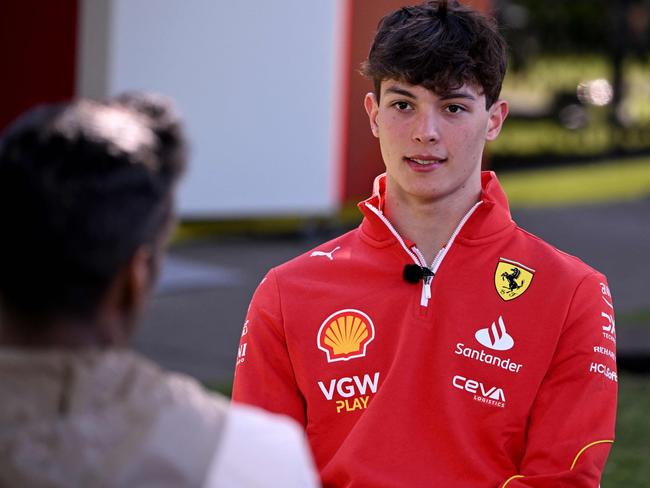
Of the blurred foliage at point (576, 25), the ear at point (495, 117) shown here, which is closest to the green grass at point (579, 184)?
the blurred foliage at point (576, 25)

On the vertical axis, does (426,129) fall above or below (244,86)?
above

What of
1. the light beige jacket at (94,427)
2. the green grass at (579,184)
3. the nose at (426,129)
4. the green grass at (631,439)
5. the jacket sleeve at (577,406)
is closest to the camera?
the light beige jacket at (94,427)

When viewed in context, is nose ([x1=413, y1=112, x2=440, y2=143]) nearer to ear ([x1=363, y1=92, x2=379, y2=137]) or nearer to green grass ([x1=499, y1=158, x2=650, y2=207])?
ear ([x1=363, y1=92, x2=379, y2=137])

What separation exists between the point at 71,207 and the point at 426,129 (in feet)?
5.01

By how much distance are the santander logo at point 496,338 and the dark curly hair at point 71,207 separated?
1.36 m

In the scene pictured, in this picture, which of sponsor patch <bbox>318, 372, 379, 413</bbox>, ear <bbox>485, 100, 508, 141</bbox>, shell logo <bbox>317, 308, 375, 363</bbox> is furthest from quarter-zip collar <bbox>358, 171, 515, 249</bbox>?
sponsor patch <bbox>318, 372, 379, 413</bbox>

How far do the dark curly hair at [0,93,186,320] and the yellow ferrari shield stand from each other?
1.42m

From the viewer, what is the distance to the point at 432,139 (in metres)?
2.97

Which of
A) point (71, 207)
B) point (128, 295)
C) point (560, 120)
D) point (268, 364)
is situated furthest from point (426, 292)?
point (560, 120)

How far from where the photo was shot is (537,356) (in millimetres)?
2838

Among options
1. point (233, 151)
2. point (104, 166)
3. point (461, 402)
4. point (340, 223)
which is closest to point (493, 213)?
point (461, 402)

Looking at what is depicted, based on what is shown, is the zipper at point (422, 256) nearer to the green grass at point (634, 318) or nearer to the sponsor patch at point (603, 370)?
the sponsor patch at point (603, 370)

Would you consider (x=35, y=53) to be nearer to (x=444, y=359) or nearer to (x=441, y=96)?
(x=441, y=96)

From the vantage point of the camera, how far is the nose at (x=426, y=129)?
117 inches
